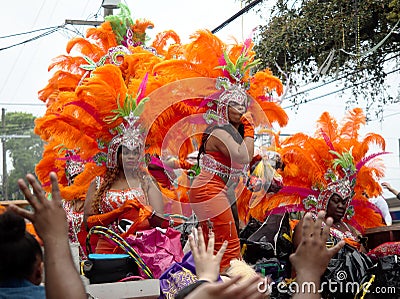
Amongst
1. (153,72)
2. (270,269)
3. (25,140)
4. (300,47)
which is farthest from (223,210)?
(25,140)

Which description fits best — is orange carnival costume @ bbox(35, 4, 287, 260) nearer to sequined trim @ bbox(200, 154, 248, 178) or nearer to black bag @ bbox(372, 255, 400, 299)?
sequined trim @ bbox(200, 154, 248, 178)

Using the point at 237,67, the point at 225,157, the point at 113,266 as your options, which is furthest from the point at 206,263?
the point at 237,67

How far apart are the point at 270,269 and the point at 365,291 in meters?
0.67

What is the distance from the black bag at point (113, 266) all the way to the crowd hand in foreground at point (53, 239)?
1.62m

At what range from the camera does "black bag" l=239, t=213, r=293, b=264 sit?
493 centimetres

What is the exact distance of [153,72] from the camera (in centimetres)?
559

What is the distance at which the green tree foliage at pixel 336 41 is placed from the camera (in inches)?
379

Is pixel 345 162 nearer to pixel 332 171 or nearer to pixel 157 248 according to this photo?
pixel 332 171

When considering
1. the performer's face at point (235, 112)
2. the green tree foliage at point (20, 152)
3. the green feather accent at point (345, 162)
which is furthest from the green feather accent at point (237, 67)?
the green tree foliage at point (20, 152)

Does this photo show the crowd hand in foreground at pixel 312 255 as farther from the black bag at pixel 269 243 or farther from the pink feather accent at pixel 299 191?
the pink feather accent at pixel 299 191

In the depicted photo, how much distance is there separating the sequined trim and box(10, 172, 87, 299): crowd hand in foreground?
290cm

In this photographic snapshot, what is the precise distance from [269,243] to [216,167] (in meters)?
0.69

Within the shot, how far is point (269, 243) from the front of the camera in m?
4.96

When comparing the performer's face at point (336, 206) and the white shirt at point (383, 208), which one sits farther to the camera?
the white shirt at point (383, 208)
